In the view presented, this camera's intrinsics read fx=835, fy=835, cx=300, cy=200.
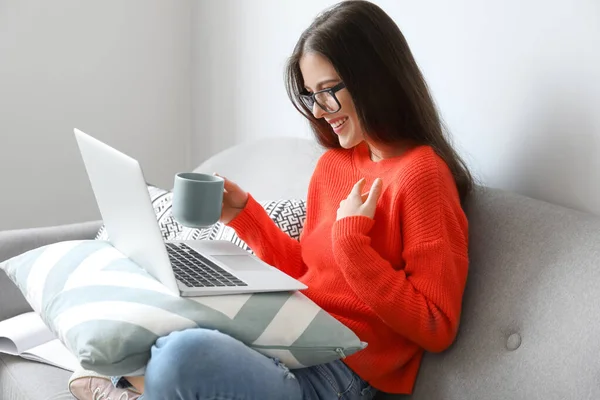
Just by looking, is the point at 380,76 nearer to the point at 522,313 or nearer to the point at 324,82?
the point at 324,82

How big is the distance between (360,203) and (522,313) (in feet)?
1.08

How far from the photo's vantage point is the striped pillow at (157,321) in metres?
1.24

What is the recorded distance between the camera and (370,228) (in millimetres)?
1423

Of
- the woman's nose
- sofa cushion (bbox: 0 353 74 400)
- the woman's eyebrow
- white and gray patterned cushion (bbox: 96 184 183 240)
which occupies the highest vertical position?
the woman's eyebrow

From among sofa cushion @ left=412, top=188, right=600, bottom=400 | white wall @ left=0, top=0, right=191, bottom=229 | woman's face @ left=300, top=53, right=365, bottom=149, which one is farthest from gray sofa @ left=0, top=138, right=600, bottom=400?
white wall @ left=0, top=0, right=191, bottom=229

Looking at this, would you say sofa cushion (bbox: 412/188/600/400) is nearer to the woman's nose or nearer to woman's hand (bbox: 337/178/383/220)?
woman's hand (bbox: 337/178/383/220)

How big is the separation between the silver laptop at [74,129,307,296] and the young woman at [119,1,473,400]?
4.2 inches

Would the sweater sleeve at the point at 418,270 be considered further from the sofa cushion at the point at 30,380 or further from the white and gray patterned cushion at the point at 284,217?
the sofa cushion at the point at 30,380

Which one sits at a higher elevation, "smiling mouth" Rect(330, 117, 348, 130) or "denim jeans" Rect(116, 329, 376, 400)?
"smiling mouth" Rect(330, 117, 348, 130)

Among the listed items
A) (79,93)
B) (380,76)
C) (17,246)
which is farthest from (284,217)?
(79,93)

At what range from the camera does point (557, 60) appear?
4.98 feet

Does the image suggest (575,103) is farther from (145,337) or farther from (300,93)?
(145,337)

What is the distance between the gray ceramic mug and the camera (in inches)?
55.8

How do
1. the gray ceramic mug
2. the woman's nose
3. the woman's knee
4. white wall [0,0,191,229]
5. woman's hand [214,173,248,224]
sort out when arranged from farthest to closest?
white wall [0,0,191,229]
woman's hand [214,173,248,224]
the woman's nose
the gray ceramic mug
the woman's knee
